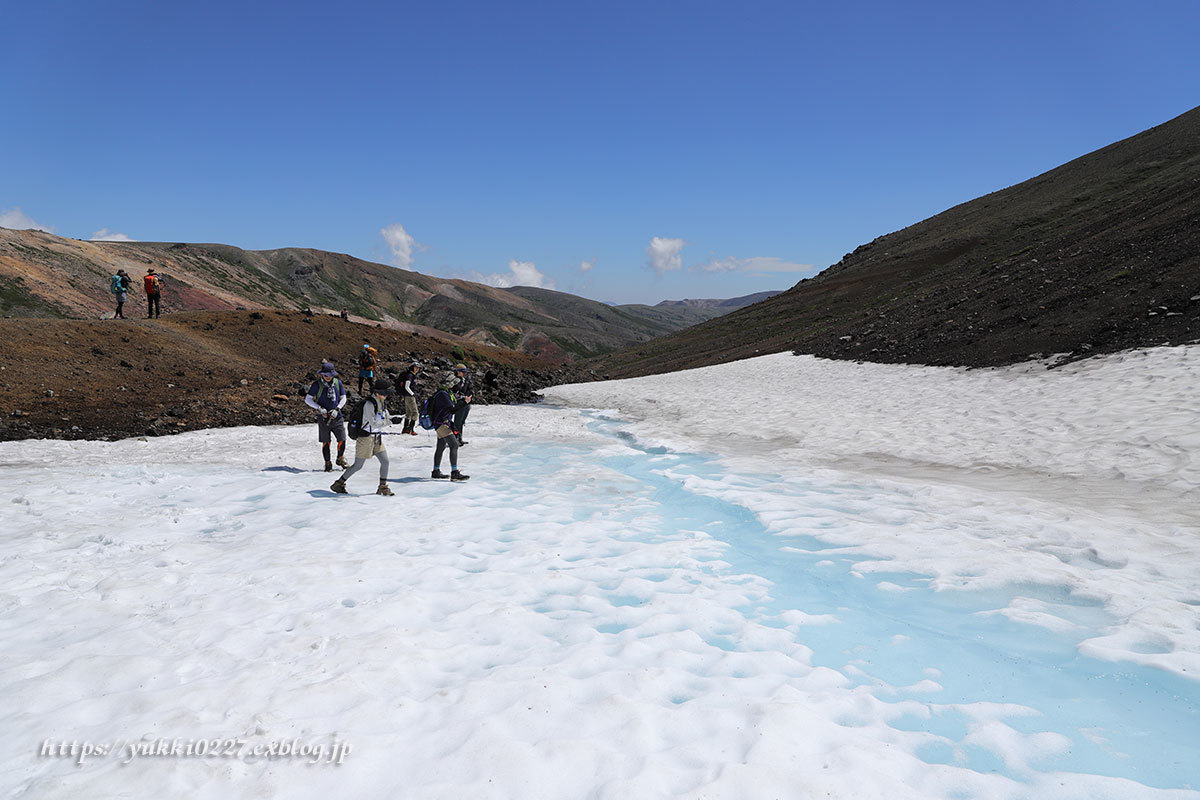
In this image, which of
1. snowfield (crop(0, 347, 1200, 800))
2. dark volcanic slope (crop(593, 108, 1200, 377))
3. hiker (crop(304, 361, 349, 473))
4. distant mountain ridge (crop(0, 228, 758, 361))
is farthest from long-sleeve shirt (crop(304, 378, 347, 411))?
distant mountain ridge (crop(0, 228, 758, 361))

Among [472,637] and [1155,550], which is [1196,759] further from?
[472,637]

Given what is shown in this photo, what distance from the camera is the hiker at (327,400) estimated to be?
1462cm

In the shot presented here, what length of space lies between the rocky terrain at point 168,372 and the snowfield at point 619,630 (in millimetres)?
5298

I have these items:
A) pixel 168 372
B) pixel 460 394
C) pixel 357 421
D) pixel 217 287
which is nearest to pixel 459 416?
pixel 460 394

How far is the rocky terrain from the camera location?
20.0 metres

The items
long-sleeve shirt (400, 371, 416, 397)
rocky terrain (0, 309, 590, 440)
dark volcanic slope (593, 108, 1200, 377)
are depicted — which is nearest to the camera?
rocky terrain (0, 309, 590, 440)

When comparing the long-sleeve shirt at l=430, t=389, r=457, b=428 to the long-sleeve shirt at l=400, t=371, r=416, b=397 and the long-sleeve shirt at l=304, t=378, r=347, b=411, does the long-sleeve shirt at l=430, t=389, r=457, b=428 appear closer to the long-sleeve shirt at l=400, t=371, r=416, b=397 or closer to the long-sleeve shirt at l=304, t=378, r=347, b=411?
the long-sleeve shirt at l=304, t=378, r=347, b=411

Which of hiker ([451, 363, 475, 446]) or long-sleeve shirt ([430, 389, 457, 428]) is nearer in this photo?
long-sleeve shirt ([430, 389, 457, 428])

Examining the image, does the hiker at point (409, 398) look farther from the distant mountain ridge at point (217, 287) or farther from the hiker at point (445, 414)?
the distant mountain ridge at point (217, 287)

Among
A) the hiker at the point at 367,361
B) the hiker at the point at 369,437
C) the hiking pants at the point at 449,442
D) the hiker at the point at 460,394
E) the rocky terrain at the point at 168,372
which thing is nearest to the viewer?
the hiker at the point at 369,437

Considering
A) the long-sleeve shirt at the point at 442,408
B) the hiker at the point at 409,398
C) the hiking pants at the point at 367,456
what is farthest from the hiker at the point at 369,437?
the hiker at the point at 409,398

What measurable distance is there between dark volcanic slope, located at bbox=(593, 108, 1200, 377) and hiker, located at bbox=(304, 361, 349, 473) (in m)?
24.9

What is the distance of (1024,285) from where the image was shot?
32.2 metres

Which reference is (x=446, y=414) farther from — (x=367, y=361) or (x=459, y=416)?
(x=367, y=361)
